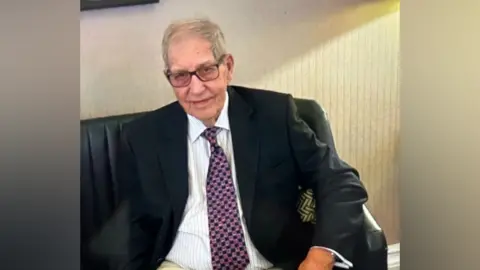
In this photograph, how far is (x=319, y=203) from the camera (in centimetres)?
96

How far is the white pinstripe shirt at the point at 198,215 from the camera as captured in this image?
3.07ft

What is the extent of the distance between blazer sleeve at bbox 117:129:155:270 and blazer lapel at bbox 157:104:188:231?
0.04 meters

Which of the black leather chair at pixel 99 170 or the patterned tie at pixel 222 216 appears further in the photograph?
the patterned tie at pixel 222 216

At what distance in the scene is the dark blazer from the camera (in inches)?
35.6

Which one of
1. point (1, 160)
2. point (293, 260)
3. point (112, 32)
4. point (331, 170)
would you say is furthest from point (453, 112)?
point (1, 160)

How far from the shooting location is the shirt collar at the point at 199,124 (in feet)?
3.03

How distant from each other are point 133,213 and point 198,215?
9cm

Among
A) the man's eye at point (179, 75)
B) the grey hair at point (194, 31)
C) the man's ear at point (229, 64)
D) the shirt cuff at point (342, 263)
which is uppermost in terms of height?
the grey hair at point (194, 31)

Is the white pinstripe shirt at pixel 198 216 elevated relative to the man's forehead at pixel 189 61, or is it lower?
lower

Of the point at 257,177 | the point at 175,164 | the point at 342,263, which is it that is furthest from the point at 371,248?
the point at 175,164

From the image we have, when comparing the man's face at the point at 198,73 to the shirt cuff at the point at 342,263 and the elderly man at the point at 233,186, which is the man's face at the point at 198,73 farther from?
the shirt cuff at the point at 342,263

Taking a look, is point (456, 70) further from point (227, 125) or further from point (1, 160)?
point (1, 160)

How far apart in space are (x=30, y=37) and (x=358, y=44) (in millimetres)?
432

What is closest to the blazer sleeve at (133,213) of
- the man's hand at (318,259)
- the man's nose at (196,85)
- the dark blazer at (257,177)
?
the dark blazer at (257,177)
